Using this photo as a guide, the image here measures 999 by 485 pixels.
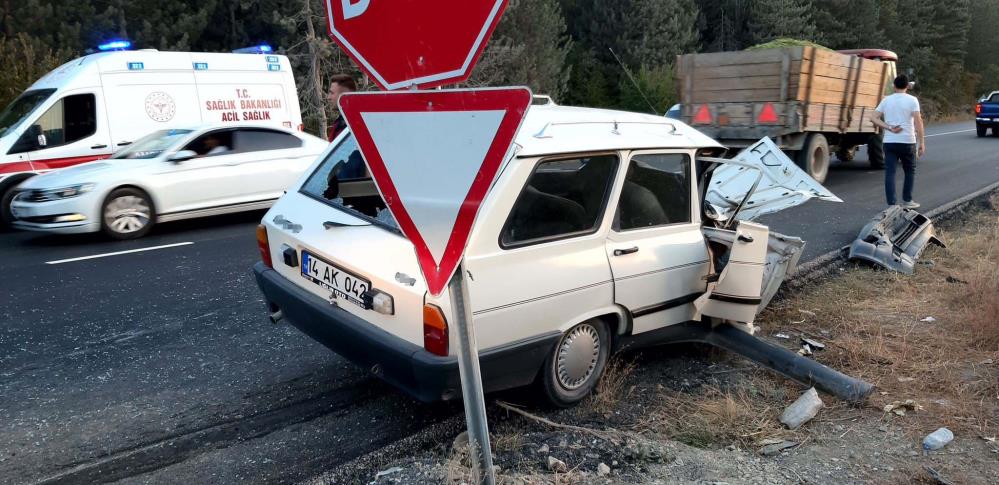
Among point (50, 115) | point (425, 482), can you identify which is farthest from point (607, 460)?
point (50, 115)

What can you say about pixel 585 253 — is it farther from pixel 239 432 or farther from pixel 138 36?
pixel 138 36

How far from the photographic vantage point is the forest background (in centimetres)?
2094

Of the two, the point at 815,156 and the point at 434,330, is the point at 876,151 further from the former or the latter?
the point at 434,330

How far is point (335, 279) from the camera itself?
3648 millimetres

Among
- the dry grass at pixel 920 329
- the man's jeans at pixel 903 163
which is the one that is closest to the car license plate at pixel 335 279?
the dry grass at pixel 920 329

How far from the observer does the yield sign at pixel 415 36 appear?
220 centimetres

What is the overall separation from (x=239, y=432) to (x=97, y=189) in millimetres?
5911

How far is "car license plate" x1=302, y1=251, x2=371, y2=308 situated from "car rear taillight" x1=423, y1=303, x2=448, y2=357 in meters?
0.39

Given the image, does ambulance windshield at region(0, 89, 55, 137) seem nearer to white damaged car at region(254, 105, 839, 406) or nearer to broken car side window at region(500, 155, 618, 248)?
white damaged car at region(254, 105, 839, 406)

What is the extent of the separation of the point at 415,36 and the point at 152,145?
26.8 feet

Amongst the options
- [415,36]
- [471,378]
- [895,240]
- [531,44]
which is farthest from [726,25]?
[471,378]

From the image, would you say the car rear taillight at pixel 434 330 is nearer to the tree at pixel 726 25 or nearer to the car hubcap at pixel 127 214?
the car hubcap at pixel 127 214

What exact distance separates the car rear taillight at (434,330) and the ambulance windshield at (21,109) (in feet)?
30.3

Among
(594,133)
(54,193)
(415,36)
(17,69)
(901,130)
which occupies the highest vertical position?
(17,69)
